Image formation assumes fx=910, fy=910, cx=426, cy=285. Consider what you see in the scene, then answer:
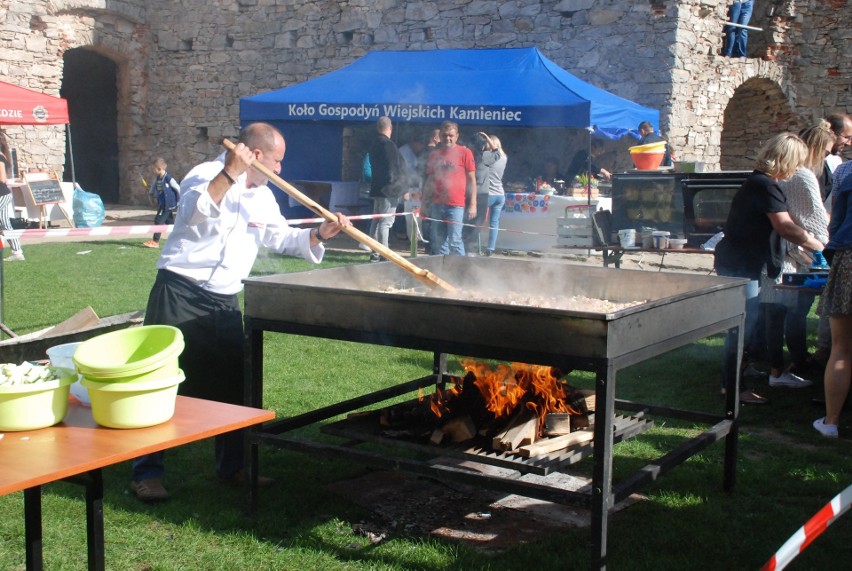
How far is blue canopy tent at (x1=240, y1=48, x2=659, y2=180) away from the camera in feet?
38.9

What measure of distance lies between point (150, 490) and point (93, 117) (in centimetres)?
1992

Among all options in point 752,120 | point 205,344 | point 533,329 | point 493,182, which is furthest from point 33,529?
point 752,120

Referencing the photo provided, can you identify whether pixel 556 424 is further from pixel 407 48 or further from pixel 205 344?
pixel 407 48

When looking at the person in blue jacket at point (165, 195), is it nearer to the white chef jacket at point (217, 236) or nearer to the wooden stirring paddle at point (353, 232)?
the white chef jacket at point (217, 236)

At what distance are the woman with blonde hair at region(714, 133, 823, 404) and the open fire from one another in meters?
1.40

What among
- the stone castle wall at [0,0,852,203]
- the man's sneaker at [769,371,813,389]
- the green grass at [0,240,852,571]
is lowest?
the green grass at [0,240,852,571]

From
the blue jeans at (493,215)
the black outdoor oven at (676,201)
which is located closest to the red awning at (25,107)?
the blue jeans at (493,215)

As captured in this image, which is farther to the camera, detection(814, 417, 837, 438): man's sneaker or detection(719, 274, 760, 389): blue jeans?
detection(814, 417, 837, 438): man's sneaker

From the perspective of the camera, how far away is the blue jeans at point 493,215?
12445mm

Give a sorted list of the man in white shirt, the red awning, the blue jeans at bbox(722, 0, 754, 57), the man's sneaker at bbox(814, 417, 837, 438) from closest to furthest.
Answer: the man's sneaker at bbox(814, 417, 837, 438) → the man in white shirt → the red awning → the blue jeans at bbox(722, 0, 754, 57)

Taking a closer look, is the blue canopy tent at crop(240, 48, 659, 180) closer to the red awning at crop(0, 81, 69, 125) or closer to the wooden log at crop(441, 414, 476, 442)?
the red awning at crop(0, 81, 69, 125)

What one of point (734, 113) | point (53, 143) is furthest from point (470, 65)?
point (53, 143)

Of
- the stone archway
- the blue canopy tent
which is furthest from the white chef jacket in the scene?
the stone archway

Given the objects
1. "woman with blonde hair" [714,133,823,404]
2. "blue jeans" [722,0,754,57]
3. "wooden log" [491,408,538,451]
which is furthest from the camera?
"blue jeans" [722,0,754,57]
